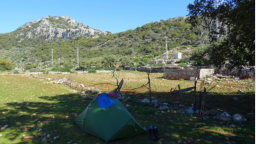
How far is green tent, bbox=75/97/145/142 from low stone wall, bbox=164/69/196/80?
18.6 meters

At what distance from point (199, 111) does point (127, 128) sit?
4.33 metres

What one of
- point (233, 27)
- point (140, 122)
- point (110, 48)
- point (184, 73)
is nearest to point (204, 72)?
point (184, 73)

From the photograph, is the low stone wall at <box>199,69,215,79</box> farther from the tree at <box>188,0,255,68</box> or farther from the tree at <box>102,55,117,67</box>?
the tree at <box>102,55,117,67</box>

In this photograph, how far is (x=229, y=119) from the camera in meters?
7.13

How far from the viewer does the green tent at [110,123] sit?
5.51 m

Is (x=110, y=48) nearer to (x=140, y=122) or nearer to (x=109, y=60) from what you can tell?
(x=109, y=60)

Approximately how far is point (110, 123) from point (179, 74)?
19.8m

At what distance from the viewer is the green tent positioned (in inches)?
217

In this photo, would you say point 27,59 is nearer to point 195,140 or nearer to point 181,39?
point 181,39

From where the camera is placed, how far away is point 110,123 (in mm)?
5691

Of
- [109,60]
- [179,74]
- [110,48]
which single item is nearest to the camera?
[179,74]

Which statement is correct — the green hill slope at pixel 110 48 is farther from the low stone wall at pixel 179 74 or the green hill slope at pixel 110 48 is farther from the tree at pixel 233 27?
the tree at pixel 233 27

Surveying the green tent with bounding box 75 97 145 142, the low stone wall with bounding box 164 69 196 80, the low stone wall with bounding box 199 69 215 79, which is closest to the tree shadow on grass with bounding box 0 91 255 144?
the green tent with bounding box 75 97 145 142

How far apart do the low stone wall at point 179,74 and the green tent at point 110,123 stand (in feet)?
61.0
